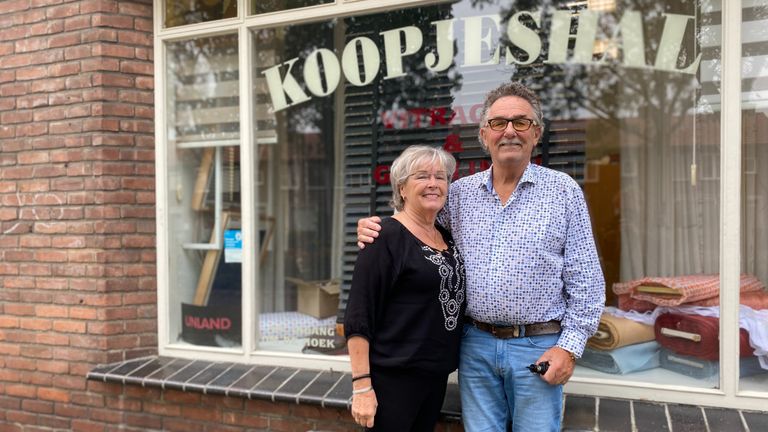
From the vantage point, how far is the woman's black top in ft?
7.30

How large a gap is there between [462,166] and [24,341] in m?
2.94

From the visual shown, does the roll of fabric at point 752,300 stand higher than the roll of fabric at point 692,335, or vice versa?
the roll of fabric at point 752,300

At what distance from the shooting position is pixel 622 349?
3213 mm

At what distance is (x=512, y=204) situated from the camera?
2.28 meters

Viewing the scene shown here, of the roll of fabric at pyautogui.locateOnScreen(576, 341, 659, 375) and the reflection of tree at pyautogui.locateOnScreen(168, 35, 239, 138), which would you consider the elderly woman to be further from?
the reflection of tree at pyautogui.locateOnScreen(168, 35, 239, 138)

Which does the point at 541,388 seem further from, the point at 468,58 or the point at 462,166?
the point at 468,58

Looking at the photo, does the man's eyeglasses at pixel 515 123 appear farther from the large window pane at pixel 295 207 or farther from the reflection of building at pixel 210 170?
the large window pane at pixel 295 207

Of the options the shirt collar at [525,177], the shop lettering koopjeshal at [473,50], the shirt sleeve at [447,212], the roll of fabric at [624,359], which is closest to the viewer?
the shirt collar at [525,177]

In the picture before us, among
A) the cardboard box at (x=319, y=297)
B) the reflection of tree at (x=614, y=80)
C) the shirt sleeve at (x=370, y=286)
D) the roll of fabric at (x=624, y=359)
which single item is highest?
the reflection of tree at (x=614, y=80)

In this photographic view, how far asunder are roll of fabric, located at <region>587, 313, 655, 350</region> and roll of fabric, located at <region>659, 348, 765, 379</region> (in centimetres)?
13

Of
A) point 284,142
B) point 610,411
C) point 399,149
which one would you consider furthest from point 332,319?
point 610,411

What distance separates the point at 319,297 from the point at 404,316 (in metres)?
1.96

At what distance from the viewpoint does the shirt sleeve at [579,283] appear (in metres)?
2.20

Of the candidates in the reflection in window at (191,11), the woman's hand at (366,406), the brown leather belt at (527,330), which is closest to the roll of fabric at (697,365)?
the brown leather belt at (527,330)
